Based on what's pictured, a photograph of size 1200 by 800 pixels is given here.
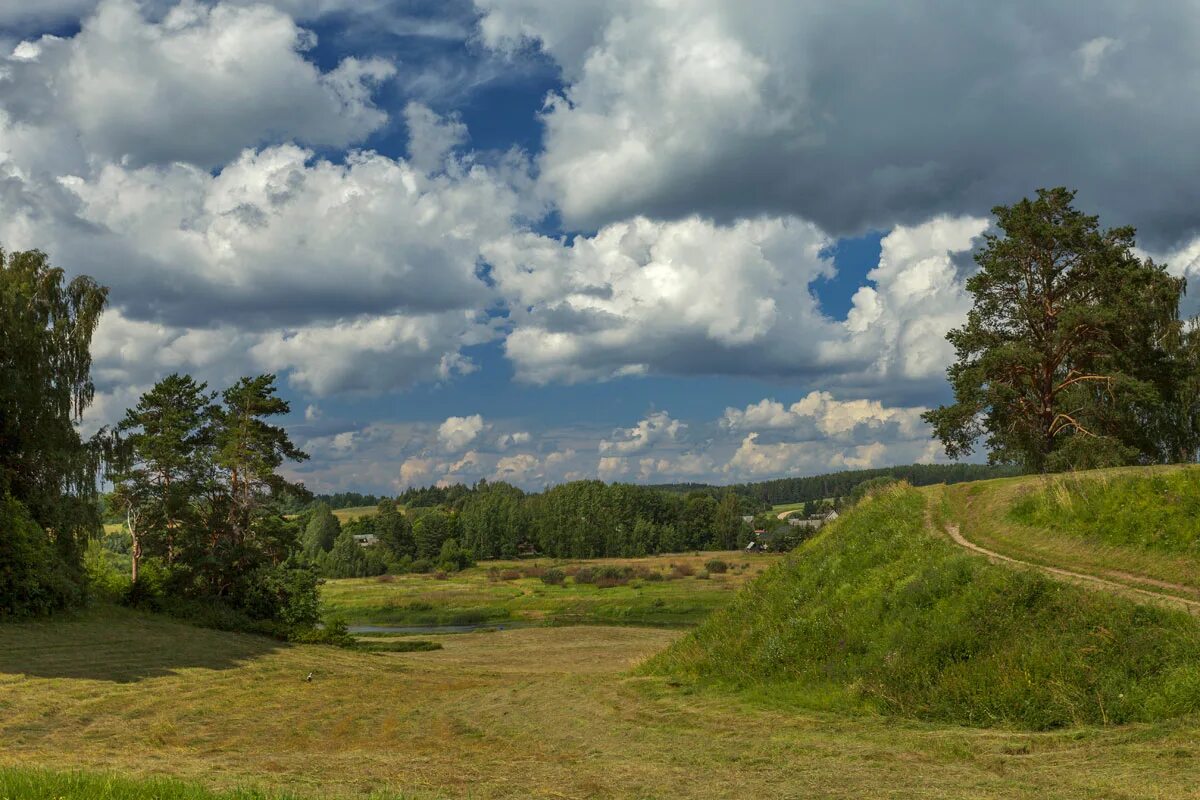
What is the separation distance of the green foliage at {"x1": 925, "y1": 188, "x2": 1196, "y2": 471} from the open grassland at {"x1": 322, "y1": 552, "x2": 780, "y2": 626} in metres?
42.1

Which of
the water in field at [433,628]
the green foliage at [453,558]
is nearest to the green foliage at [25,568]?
the water in field at [433,628]

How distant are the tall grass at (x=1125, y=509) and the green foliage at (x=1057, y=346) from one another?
1078cm

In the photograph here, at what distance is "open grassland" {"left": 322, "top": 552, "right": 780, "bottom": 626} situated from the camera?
297ft

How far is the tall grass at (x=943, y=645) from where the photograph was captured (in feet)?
44.9

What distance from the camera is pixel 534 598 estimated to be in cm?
11162

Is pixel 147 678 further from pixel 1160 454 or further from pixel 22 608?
pixel 1160 454

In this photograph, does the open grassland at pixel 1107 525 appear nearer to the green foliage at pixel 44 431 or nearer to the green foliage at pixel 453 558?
the green foliage at pixel 44 431

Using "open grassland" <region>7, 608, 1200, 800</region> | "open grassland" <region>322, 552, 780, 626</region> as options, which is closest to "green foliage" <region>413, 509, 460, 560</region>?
"open grassland" <region>322, 552, 780, 626</region>

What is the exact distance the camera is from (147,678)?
79.2 ft

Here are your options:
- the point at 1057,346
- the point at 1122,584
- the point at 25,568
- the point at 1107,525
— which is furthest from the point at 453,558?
the point at 1122,584

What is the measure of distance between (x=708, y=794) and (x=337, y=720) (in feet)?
42.5

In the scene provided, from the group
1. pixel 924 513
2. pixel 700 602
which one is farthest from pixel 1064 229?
pixel 700 602

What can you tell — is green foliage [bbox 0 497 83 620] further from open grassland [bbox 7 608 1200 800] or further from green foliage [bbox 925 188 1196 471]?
green foliage [bbox 925 188 1196 471]

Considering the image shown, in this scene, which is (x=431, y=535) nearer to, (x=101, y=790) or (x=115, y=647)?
(x=115, y=647)
